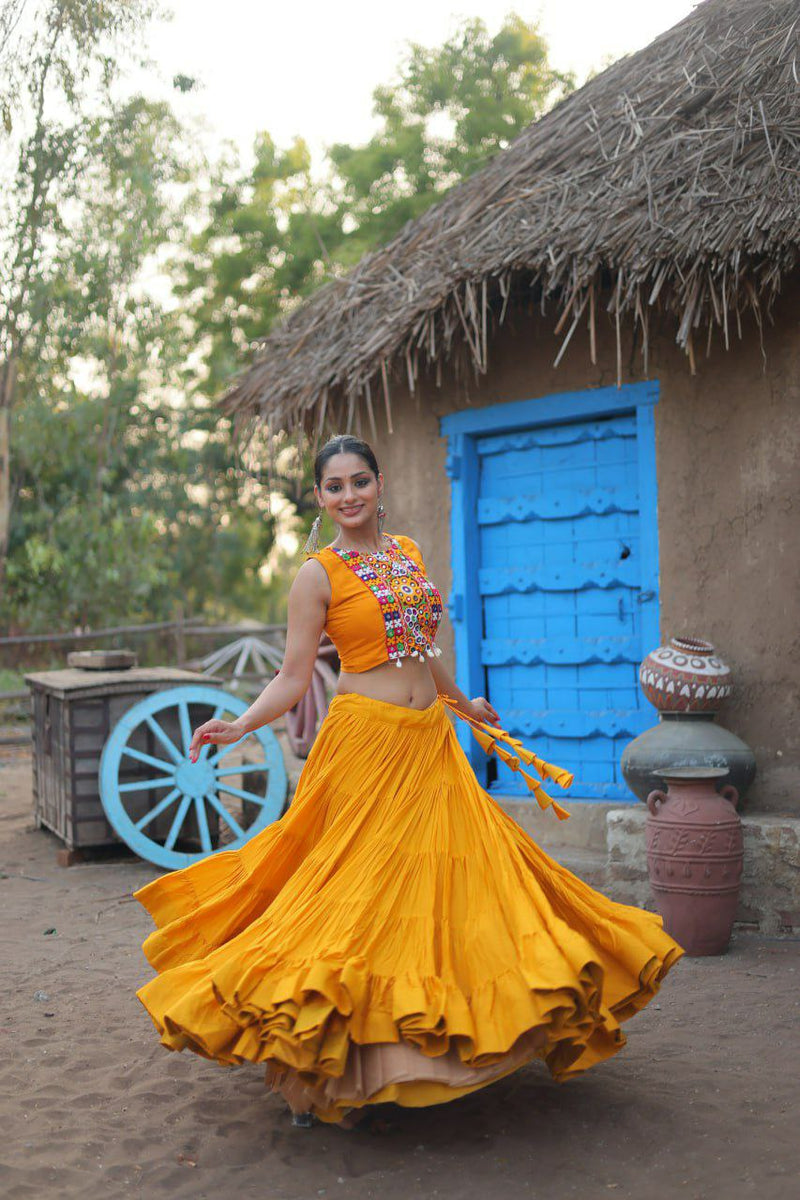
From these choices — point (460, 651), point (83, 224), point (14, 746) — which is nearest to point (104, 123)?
point (83, 224)

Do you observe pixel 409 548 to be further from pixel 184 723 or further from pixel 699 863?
pixel 184 723

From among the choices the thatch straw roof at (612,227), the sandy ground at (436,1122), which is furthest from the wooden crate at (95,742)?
the sandy ground at (436,1122)

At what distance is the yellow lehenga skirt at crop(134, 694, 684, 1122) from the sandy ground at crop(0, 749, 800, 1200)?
176 millimetres

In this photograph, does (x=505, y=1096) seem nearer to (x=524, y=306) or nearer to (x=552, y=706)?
(x=552, y=706)

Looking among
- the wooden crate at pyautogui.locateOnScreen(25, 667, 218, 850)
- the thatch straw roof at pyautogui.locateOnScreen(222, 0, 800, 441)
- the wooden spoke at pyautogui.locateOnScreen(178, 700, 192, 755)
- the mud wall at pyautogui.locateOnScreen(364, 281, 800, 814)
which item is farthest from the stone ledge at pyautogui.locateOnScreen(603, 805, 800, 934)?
the wooden crate at pyautogui.locateOnScreen(25, 667, 218, 850)

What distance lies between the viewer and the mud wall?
495cm

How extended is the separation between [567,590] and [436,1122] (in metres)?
3.32

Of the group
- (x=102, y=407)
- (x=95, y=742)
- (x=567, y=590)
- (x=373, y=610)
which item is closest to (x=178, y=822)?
(x=95, y=742)

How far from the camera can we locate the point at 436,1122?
2.88 meters

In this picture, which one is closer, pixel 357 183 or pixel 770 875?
pixel 770 875

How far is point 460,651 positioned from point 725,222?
254 cm

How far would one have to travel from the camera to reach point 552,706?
590 cm

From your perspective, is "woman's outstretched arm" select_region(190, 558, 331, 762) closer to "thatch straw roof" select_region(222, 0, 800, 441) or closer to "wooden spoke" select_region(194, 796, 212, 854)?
"thatch straw roof" select_region(222, 0, 800, 441)

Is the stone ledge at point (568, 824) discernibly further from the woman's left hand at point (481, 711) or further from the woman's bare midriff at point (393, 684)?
the woman's bare midriff at point (393, 684)
